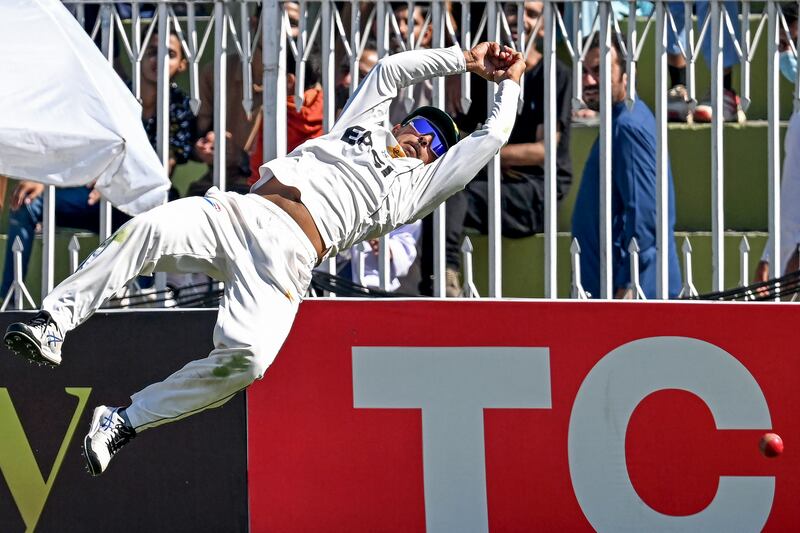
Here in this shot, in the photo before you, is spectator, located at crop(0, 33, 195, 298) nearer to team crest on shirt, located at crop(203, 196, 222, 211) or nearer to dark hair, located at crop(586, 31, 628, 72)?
team crest on shirt, located at crop(203, 196, 222, 211)

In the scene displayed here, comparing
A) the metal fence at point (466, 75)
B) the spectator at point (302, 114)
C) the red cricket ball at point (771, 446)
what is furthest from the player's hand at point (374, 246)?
the red cricket ball at point (771, 446)

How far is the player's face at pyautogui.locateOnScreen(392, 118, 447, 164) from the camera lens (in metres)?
6.30

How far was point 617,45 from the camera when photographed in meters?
7.30

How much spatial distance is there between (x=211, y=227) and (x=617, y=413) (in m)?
2.36

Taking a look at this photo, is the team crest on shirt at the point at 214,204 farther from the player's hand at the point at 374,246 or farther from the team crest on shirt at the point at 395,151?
the player's hand at the point at 374,246

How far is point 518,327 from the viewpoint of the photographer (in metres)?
7.03

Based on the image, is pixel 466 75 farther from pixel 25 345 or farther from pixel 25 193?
pixel 25 345

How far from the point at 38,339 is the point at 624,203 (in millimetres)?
3193

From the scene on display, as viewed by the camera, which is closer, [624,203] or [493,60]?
[493,60]

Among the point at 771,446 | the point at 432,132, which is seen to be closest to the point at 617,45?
the point at 432,132

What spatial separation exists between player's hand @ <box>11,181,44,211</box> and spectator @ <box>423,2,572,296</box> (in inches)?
76.2

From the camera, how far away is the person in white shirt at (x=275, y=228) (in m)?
5.50

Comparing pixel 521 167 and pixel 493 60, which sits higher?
pixel 493 60

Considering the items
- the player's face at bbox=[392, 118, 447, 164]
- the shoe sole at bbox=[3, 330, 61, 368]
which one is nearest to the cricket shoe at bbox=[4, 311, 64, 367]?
the shoe sole at bbox=[3, 330, 61, 368]
